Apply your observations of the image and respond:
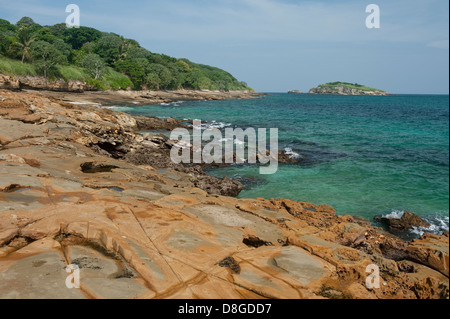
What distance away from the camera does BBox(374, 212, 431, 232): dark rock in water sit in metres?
12.9

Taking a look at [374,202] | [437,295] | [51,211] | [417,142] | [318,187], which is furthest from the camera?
[417,142]

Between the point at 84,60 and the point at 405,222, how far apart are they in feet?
288

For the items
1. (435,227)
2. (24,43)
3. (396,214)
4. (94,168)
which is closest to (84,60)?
(24,43)

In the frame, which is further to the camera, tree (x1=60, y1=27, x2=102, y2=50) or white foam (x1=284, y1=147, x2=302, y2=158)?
tree (x1=60, y1=27, x2=102, y2=50)

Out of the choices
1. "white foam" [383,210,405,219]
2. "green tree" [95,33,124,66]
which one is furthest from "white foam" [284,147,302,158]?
"green tree" [95,33,124,66]

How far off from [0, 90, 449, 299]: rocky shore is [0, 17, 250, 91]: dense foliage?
62.1m

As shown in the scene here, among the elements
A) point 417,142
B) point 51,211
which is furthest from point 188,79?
point 51,211

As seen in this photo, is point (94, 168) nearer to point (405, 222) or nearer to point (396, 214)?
point (405, 222)

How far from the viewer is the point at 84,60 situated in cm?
7962

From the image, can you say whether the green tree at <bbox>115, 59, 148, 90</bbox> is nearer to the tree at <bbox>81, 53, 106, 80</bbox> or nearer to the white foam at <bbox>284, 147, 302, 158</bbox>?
the tree at <bbox>81, 53, 106, 80</bbox>

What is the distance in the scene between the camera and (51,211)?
7.39m

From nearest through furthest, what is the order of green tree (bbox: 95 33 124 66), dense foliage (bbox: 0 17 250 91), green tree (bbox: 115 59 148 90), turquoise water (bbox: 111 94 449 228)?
1. turquoise water (bbox: 111 94 449 228)
2. dense foliage (bbox: 0 17 250 91)
3. green tree (bbox: 115 59 148 90)
4. green tree (bbox: 95 33 124 66)
